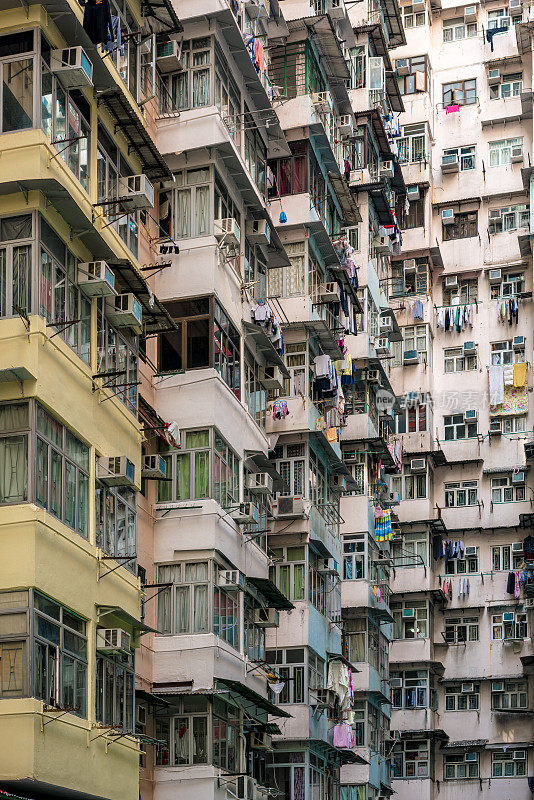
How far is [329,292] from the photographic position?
37.7 meters

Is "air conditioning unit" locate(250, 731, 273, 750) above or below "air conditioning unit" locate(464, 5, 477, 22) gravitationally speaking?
below

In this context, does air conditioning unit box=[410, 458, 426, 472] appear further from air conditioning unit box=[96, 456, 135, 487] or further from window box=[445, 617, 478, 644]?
air conditioning unit box=[96, 456, 135, 487]

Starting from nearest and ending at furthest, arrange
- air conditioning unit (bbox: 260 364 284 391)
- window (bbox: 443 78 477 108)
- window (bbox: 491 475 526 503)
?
air conditioning unit (bbox: 260 364 284 391)
window (bbox: 491 475 526 503)
window (bbox: 443 78 477 108)

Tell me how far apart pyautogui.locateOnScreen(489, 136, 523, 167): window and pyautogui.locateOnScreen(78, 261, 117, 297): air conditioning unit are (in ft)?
130

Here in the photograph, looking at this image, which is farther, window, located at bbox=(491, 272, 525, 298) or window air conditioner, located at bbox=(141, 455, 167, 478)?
window, located at bbox=(491, 272, 525, 298)

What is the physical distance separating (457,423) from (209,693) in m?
31.5

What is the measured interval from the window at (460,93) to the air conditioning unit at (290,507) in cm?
3015

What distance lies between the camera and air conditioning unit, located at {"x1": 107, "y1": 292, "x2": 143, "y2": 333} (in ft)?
74.7

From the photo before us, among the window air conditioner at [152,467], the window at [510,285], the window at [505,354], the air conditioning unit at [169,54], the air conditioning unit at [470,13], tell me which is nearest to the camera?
the window air conditioner at [152,467]

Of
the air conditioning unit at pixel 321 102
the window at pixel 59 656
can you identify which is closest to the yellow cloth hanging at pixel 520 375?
the air conditioning unit at pixel 321 102

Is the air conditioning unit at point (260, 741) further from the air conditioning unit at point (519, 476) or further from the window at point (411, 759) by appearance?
the air conditioning unit at point (519, 476)

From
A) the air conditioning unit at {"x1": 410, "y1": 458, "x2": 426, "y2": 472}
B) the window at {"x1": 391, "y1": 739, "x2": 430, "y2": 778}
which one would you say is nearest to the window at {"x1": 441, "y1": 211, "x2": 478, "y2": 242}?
the air conditioning unit at {"x1": 410, "y1": 458, "x2": 426, "y2": 472}

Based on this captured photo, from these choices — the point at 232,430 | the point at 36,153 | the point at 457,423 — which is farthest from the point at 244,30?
the point at 457,423

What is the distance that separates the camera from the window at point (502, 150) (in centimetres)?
5862
